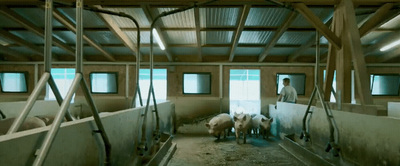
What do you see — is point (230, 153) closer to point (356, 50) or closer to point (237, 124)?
point (237, 124)

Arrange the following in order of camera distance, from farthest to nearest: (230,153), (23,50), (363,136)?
(23,50) → (230,153) → (363,136)

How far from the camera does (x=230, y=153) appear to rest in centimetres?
692

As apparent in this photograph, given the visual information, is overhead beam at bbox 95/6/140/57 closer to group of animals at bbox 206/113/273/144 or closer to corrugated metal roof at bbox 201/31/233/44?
corrugated metal roof at bbox 201/31/233/44

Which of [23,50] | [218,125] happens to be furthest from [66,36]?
[218,125]

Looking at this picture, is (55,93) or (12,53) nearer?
(55,93)

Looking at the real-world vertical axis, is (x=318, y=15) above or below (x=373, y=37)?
above

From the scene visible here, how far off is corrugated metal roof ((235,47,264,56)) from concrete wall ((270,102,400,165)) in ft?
17.5

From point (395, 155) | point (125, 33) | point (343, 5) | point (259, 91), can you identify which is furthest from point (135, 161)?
point (259, 91)

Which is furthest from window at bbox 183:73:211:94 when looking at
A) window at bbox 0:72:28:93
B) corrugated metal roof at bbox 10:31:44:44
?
window at bbox 0:72:28:93

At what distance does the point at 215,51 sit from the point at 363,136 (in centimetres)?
796

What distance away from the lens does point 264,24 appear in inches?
344

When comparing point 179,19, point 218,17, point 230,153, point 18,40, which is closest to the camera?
point 230,153

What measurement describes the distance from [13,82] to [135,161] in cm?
1010

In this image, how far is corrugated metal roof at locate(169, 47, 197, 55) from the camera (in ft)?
37.2
